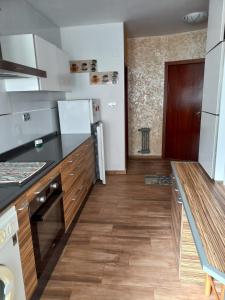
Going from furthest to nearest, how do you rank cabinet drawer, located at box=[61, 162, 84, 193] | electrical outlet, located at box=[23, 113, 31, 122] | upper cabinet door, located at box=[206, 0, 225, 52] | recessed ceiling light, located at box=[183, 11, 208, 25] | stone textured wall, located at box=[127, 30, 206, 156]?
stone textured wall, located at box=[127, 30, 206, 156]
recessed ceiling light, located at box=[183, 11, 208, 25]
electrical outlet, located at box=[23, 113, 31, 122]
cabinet drawer, located at box=[61, 162, 84, 193]
upper cabinet door, located at box=[206, 0, 225, 52]

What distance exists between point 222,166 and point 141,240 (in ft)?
3.52

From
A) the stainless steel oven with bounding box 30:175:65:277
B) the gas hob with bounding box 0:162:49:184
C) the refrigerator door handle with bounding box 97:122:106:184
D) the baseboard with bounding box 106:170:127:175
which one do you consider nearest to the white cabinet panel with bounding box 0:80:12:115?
the gas hob with bounding box 0:162:49:184

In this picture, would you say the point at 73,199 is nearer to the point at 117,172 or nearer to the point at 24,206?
the point at 24,206

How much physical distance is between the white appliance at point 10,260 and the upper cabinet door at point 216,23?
184cm

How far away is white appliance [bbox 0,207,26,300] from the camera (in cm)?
105

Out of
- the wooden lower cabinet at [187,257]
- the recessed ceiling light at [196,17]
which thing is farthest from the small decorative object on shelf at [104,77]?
the wooden lower cabinet at [187,257]

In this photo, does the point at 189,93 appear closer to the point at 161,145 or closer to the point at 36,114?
the point at 161,145

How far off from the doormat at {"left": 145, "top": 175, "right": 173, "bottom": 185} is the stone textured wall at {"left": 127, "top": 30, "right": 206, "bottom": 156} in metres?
1.17

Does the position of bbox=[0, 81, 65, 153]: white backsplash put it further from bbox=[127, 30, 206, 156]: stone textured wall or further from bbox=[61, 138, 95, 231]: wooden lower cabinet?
bbox=[127, 30, 206, 156]: stone textured wall

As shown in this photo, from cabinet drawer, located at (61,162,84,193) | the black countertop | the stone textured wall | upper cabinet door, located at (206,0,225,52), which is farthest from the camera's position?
the stone textured wall

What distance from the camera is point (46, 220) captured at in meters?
1.62

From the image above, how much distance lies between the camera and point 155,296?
1.54 meters

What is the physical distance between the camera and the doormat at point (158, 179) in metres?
3.51

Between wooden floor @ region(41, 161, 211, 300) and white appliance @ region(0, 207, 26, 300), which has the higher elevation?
white appliance @ region(0, 207, 26, 300)
